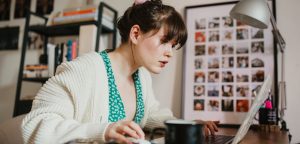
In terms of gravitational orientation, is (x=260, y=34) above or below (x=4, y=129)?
above

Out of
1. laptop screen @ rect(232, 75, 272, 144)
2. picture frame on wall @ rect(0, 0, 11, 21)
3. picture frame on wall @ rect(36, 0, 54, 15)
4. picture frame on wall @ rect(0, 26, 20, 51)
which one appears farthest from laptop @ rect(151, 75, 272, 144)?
picture frame on wall @ rect(0, 0, 11, 21)

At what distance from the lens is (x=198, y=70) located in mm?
1691

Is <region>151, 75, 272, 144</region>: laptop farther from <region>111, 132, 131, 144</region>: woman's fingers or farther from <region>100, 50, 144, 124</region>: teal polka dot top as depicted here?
<region>100, 50, 144, 124</region>: teal polka dot top

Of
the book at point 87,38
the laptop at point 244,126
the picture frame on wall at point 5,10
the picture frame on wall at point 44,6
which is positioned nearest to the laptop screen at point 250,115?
the laptop at point 244,126

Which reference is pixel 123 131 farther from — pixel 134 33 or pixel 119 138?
pixel 134 33

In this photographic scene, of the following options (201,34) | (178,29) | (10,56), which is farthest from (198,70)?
(10,56)

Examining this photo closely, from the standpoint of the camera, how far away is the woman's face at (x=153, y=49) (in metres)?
1.01

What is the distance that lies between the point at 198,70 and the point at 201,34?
23 cm

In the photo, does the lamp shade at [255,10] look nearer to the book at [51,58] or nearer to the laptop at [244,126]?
the laptop at [244,126]

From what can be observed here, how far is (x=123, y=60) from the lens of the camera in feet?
3.67

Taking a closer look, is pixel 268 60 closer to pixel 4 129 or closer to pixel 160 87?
pixel 160 87

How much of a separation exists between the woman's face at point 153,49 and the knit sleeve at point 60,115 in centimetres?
23

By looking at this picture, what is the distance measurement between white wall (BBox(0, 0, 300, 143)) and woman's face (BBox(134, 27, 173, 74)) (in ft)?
2.41

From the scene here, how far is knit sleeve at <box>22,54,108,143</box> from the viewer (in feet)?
2.26
